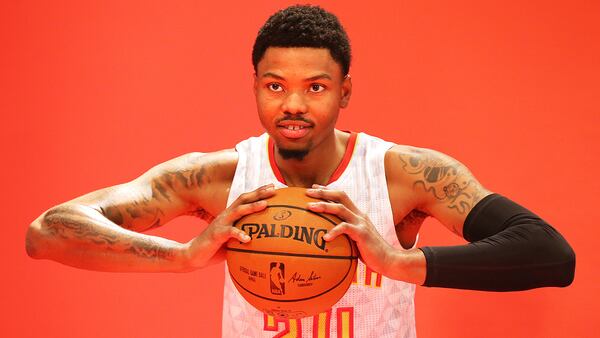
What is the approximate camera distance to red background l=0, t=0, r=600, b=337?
2863mm

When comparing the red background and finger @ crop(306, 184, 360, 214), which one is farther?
the red background

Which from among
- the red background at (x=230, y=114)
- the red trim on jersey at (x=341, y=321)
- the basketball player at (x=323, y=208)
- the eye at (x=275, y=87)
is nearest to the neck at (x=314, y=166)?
the basketball player at (x=323, y=208)

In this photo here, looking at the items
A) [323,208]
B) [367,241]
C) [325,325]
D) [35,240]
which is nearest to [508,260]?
[367,241]

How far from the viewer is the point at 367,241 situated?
157 centimetres

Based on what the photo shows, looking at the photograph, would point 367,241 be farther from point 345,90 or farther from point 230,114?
point 230,114

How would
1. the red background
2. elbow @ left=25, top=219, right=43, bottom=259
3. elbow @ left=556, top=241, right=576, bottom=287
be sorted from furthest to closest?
the red background < elbow @ left=25, top=219, right=43, bottom=259 < elbow @ left=556, top=241, right=576, bottom=287

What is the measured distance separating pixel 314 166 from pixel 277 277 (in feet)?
1.76

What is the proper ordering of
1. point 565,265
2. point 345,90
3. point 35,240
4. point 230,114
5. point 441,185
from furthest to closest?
1. point 230,114
2. point 345,90
3. point 441,185
4. point 35,240
5. point 565,265

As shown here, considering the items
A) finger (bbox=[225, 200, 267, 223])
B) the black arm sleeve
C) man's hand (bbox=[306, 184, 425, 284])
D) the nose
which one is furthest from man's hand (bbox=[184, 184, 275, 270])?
the black arm sleeve

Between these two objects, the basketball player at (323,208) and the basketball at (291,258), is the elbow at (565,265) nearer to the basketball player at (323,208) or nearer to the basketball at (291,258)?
the basketball player at (323,208)

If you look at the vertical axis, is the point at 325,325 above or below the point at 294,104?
below

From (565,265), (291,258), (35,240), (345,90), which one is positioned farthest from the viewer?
(345,90)

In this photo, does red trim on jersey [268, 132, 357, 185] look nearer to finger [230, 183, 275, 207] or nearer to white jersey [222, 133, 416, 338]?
white jersey [222, 133, 416, 338]

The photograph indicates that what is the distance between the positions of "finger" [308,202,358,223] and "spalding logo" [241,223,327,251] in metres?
0.04
